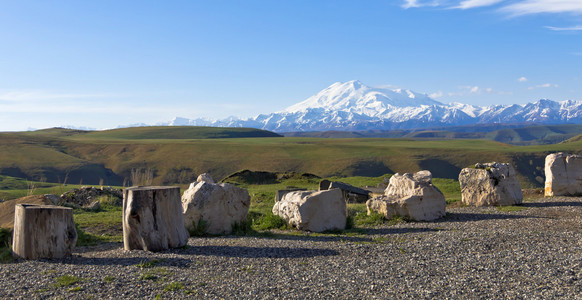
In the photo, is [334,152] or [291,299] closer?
[291,299]

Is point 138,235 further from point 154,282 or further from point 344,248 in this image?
point 344,248

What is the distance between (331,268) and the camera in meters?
12.4

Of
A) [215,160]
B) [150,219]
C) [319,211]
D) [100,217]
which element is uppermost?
[150,219]

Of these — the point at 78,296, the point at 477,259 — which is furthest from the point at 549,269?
the point at 78,296

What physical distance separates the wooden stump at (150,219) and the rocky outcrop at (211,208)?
3314 mm

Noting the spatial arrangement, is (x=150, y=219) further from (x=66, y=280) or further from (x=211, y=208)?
(x=211, y=208)

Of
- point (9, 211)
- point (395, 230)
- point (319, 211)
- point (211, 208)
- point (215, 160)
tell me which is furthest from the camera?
point (215, 160)

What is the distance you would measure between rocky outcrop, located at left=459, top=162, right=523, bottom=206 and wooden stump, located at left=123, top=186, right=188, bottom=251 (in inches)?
630

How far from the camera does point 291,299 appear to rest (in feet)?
32.8

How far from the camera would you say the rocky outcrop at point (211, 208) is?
1780 centimetres

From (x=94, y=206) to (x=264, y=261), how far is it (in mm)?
14985

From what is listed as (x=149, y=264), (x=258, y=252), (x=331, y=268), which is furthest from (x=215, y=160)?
(x=331, y=268)

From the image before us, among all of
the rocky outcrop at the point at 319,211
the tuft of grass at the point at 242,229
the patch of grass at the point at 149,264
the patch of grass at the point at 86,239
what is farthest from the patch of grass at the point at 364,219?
the patch of grass at the point at 86,239

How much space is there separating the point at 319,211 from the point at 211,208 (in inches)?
153
